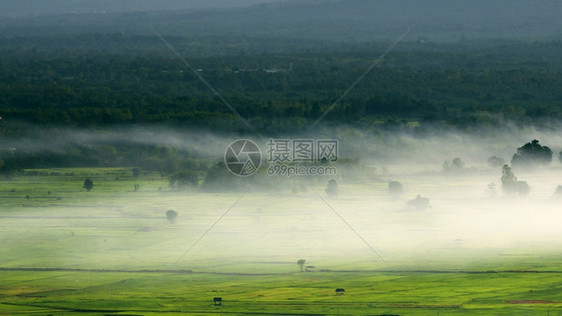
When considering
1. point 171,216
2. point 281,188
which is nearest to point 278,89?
point 281,188

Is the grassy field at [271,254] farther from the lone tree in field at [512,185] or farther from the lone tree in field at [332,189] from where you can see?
the lone tree in field at [512,185]

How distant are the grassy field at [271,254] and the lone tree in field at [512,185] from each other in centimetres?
79

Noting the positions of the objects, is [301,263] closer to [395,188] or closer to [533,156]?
[395,188]

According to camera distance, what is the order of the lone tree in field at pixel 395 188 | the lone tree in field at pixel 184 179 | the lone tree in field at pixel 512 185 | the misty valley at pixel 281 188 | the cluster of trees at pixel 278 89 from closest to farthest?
1. the misty valley at pixel 281 188
2. the lone tree in field at pixel 512 185
3. the lone tree in field at pixel 395 188
4. the lone tree in field at pixel 184 179
5. the cluster of trees at pixel 278 89

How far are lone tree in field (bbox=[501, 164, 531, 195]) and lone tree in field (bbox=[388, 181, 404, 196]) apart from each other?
509cm

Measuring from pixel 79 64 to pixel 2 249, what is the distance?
276 feet

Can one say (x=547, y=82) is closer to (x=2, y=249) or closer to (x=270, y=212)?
(x=270, y=212)

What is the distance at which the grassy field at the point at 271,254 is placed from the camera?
124ft

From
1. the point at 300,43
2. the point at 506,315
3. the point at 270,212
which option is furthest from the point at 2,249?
the point at 300,43

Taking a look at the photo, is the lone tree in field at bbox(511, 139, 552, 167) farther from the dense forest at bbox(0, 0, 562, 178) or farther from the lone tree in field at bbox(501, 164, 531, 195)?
the dense forest at bbox(0, 0, 562, 178)

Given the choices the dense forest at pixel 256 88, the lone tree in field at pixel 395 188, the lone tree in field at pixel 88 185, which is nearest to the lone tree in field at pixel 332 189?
the lone tree in field at pixel 395 188

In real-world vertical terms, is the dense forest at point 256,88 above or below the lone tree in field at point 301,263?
above

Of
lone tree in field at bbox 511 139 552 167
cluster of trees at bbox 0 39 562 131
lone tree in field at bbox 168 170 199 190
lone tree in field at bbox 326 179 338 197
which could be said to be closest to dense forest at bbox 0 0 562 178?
cluster of trees at bbox 0 39 562 131

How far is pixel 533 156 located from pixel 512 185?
1116 centimetres
